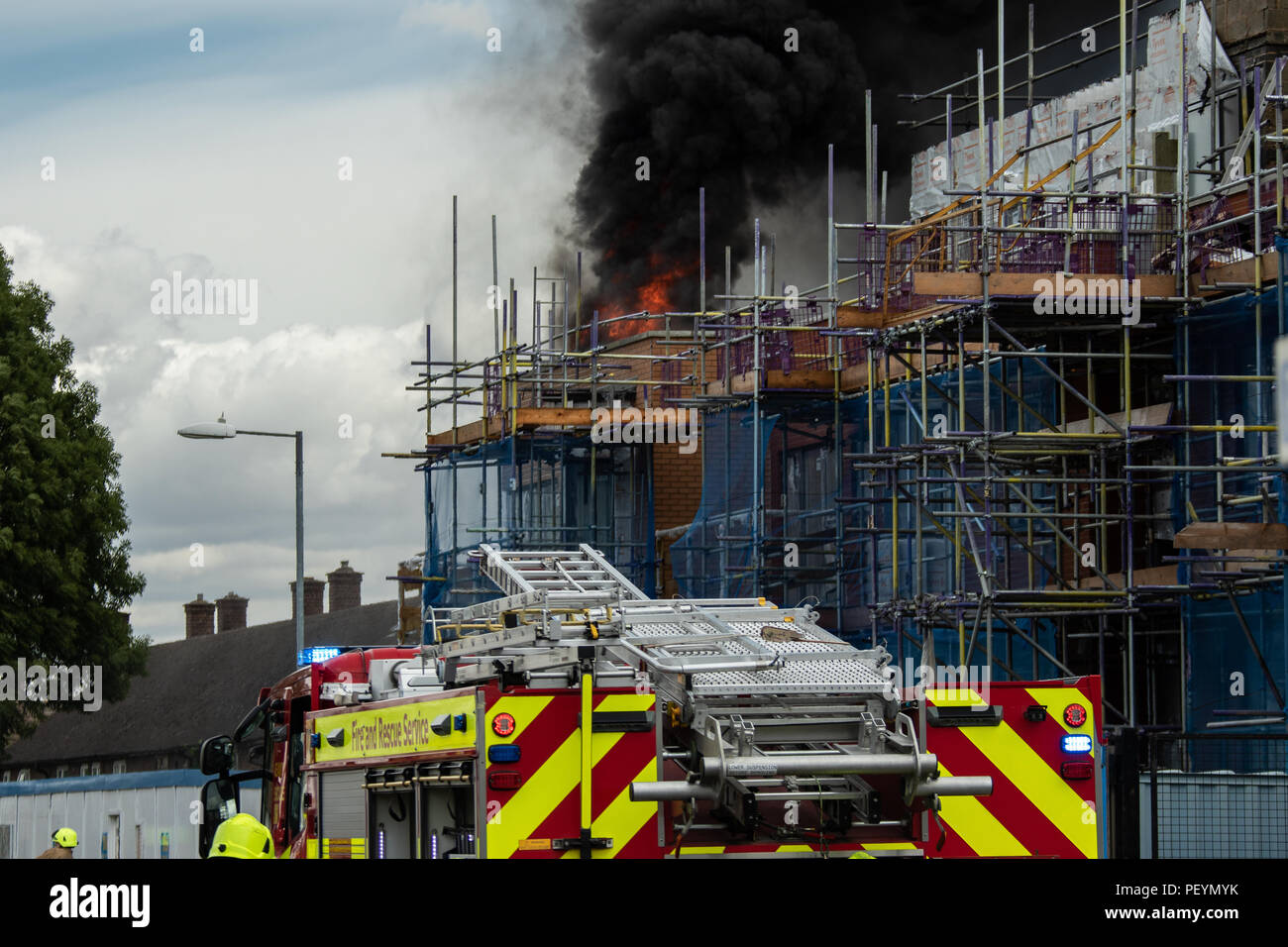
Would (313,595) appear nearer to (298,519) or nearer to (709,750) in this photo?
(298,519)

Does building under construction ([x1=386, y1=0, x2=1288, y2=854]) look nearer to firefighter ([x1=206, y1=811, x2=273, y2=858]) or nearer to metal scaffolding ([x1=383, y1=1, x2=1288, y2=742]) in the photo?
metal scaffolding ([x1=383, y1=1, x2=1288, y2=742])

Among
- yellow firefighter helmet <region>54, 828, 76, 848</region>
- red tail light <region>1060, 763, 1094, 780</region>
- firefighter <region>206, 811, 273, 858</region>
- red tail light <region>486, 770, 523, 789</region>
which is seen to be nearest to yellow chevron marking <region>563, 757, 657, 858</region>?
red tail light <region>486, 770, 523, 789</region>

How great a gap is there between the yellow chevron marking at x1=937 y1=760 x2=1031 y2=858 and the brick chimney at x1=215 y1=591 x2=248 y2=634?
5718 centimetres

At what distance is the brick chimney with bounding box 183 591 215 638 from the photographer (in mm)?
64188

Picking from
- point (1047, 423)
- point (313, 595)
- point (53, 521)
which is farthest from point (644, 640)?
point (313, 595)

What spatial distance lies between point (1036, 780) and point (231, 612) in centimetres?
5752

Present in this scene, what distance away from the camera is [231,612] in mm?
63750

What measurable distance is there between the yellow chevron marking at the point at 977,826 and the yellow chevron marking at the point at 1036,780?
7cm

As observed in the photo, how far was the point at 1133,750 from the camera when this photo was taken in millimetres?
10938

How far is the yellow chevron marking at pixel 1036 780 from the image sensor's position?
8.55 meters

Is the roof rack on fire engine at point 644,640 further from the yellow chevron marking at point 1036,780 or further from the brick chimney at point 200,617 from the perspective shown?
the brick chimney at point 200,617

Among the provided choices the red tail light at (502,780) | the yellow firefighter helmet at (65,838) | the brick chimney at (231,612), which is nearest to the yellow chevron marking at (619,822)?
the red tail light at (502,780)

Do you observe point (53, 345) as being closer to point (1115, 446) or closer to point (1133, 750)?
point (1115, 446)
